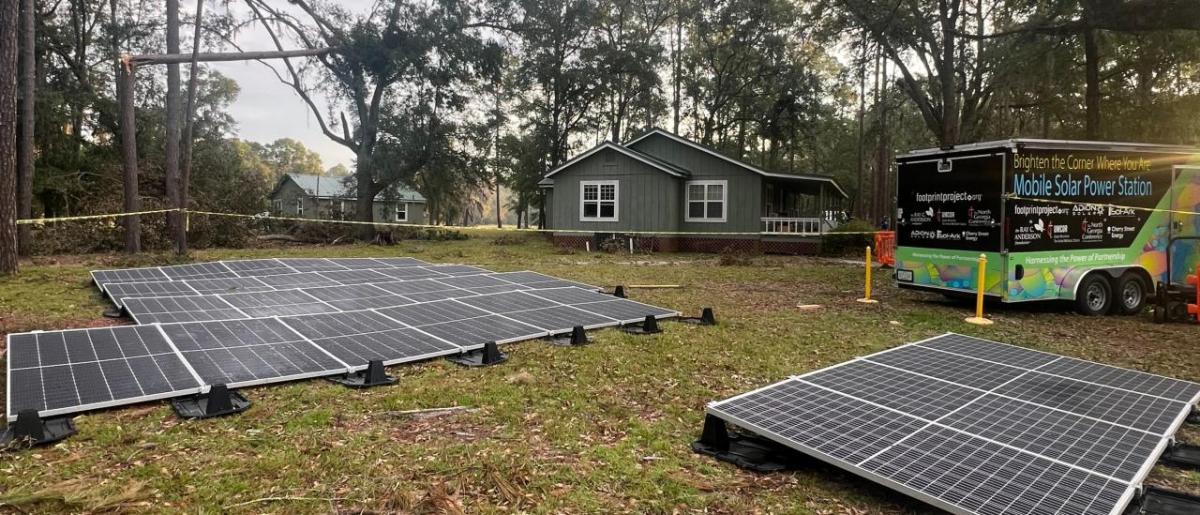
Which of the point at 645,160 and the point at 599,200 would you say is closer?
the point at 645,160

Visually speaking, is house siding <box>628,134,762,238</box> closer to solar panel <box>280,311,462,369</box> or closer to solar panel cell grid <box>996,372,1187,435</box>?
solar panel <box>280,311,462,369</box>

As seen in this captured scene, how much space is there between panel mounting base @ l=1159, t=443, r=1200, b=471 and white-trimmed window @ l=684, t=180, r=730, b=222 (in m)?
19.1

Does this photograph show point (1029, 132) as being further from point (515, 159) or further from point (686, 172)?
point (515, 159)

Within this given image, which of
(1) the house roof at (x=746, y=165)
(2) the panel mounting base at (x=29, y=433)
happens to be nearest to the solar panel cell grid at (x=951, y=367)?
(2) the panel mounting base at (x=29, y=433)

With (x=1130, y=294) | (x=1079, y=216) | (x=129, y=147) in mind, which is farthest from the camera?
(x=129, y=147)

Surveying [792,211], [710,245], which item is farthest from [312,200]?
[792,211]

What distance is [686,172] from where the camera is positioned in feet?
75.9

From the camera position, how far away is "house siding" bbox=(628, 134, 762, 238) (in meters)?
22.0

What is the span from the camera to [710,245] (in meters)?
22.7

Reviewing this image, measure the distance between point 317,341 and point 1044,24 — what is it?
17.2 meters

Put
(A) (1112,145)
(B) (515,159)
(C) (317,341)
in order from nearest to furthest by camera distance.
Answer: (C) (317,341)
(A) (1112,145)
(B) (515,159)

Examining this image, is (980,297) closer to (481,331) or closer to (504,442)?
(481,331)

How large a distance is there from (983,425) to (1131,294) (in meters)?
8.54

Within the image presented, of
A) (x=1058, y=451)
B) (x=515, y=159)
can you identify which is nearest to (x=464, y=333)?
(x=1058, y=451)
